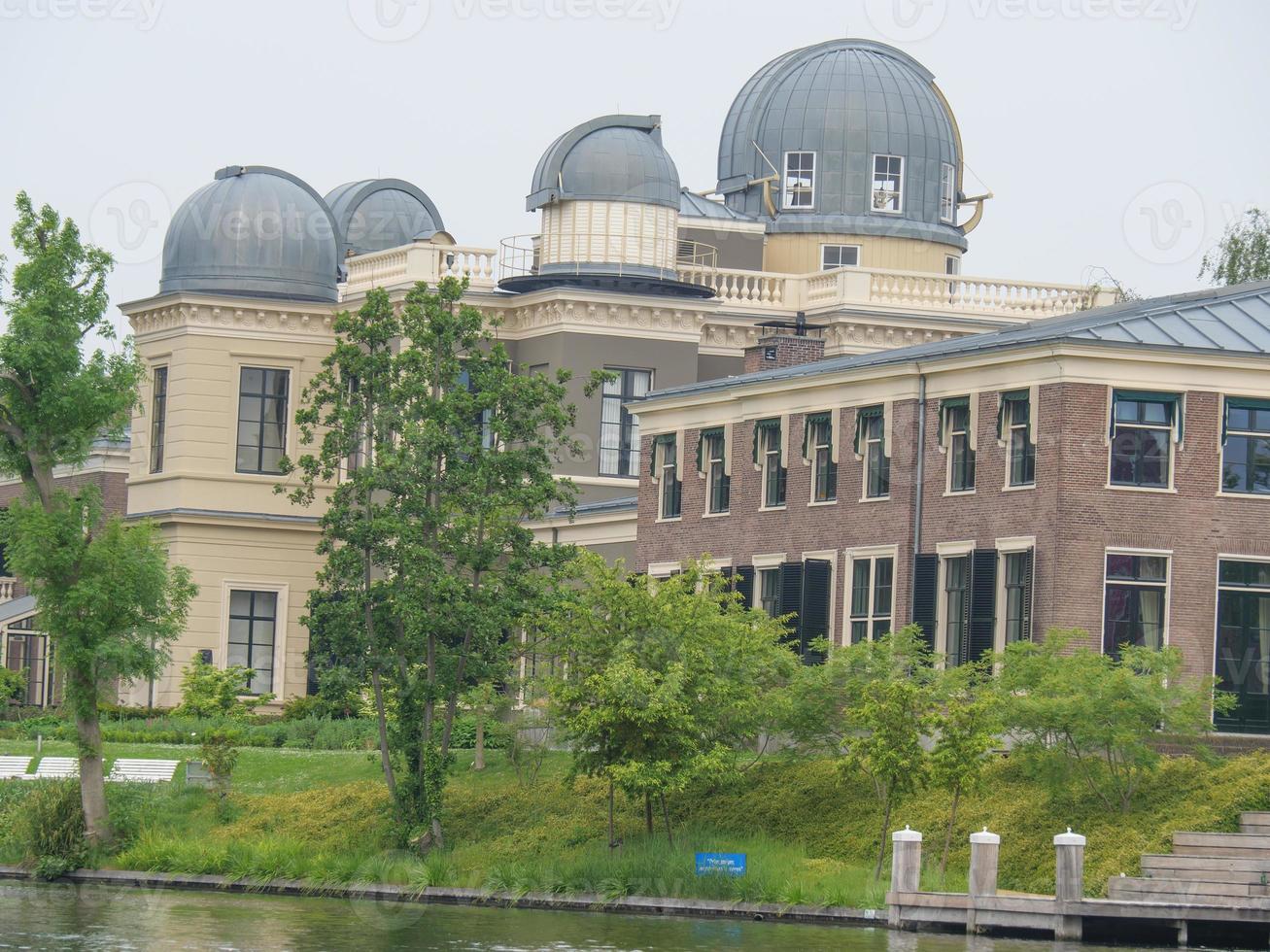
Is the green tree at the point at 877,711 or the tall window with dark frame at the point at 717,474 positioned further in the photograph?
the tall window with dark frame at the point at 717,474

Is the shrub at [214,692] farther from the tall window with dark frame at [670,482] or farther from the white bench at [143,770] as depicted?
the tall window with dark frame at [670,482]

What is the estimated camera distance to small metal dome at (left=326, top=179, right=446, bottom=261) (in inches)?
3703

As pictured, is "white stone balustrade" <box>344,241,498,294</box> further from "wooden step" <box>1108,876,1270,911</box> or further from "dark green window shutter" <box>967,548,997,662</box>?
"wooden step" <box>1108,876,1270,911</box>

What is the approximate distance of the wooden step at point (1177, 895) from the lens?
4272 centimetres

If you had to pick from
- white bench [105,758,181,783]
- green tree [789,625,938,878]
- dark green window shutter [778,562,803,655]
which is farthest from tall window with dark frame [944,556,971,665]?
white bench [105,758,181,783]

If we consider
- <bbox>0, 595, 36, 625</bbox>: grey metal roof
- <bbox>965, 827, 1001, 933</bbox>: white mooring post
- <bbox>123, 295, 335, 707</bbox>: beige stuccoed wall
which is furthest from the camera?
<bbox>0, 595, 36, 625</bbox>: grey metal roof

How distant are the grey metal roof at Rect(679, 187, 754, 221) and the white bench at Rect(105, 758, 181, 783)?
31283mm

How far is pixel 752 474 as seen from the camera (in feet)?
202

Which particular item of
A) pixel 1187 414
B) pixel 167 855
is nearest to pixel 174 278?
pixel 167 855

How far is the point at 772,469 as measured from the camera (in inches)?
2406

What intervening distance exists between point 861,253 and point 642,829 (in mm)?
37251

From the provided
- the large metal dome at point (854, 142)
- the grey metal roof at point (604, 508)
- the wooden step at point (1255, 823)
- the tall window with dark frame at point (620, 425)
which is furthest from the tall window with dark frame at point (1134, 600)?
the large metal dome at point (854, 142)

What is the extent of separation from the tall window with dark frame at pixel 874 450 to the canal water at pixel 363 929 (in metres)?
12.7

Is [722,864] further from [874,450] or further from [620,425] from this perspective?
[620,425]
